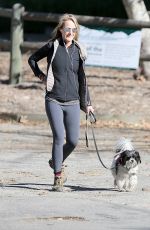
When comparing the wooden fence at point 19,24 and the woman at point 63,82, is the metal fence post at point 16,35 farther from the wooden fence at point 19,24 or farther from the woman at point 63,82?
the woman at point 63,82

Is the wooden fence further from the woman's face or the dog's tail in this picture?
the woman's face

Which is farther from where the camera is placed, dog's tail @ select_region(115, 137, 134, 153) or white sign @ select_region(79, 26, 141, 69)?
white sign @ select_region(79, 26, 141, 69)

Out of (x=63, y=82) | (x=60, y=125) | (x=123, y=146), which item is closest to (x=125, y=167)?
(x=123, y=146)

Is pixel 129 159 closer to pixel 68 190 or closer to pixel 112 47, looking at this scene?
pixel 68 190

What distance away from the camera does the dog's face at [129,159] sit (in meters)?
9.45

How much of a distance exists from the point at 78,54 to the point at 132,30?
7.54m

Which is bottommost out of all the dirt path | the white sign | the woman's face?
the dirt path

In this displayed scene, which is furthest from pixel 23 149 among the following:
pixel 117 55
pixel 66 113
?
pixel 117 55

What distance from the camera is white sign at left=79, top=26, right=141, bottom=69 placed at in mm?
16906

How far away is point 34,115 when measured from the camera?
50.7ft

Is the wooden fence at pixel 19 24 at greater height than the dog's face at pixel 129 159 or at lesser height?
greater

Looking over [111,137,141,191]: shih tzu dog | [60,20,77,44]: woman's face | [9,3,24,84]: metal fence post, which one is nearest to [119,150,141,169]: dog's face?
[111,137,141,191]: shih tzu dog

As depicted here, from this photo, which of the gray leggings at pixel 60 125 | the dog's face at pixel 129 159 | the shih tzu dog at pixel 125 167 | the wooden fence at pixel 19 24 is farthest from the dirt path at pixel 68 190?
the wooden fence at pixel 19 24

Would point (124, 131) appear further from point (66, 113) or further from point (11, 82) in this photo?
point (66, 113)
